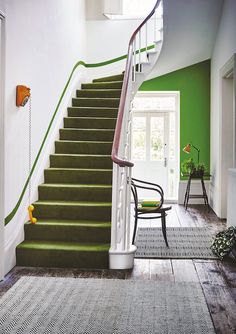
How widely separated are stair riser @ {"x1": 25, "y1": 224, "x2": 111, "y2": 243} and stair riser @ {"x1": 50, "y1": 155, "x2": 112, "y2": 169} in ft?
4.36

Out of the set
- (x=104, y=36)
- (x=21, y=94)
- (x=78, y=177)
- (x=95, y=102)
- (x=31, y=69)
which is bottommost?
(x=78, y=177)

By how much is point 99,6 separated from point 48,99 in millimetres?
3836

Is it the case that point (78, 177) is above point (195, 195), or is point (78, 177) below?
above

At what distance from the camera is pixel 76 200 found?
5145 mm

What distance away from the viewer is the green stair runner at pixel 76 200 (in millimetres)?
4273

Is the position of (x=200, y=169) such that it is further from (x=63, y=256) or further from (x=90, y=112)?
(x=63, y=256)

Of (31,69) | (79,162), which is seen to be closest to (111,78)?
(79,162)

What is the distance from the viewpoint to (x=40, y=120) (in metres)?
5.34

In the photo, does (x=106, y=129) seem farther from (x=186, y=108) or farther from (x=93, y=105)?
(x=186, y=108)

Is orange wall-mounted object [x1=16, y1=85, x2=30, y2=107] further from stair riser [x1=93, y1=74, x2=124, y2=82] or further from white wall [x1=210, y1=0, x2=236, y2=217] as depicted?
stair riser [x1=93, y1=74, x2=124, y2=82]

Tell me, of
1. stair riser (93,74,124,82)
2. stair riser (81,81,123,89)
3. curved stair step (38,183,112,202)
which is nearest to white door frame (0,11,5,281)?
curved stair step (38,183,112,202)

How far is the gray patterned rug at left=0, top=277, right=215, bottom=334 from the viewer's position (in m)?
2.83

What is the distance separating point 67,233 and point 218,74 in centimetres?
424

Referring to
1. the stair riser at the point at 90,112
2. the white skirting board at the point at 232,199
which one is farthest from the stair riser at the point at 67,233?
the stair riser at the point at 90,112
